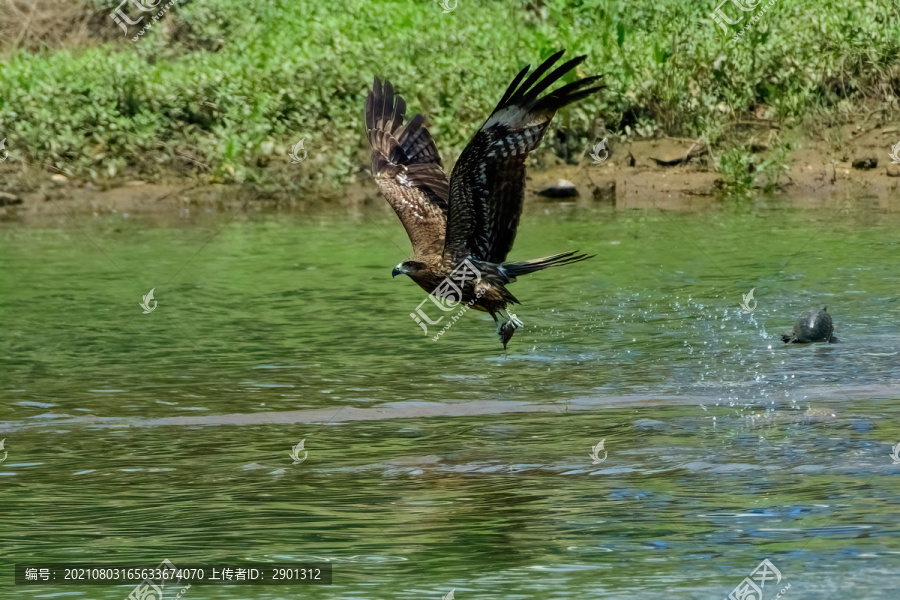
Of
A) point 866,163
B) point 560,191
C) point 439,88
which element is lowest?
point 560,191

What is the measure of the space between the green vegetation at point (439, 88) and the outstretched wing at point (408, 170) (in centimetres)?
740

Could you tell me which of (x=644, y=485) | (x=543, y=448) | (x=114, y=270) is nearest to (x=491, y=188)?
(x=543, y=448)

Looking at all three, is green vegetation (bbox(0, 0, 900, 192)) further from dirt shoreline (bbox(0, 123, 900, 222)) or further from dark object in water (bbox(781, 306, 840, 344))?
dark object in water (bbox(781, 306, 840, 344))

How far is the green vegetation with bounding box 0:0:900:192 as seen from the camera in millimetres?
16703

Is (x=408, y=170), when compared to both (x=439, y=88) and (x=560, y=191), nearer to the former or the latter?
(x=560, y=191)

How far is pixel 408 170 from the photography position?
8.93 meters

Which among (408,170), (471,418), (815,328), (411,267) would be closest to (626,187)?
(815,328)

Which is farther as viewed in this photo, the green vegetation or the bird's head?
the green vegetation

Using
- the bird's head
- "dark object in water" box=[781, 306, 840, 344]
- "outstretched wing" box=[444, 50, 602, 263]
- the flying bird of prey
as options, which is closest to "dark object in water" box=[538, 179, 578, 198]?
the flying bird of prey

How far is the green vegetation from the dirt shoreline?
0.22m

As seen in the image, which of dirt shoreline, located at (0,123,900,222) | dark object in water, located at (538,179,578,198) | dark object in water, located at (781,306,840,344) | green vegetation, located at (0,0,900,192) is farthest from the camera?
green vegetation, located at (0,0,900,192)

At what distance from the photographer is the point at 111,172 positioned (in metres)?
17.3

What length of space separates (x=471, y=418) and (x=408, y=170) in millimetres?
1876

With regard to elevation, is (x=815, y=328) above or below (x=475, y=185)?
below
